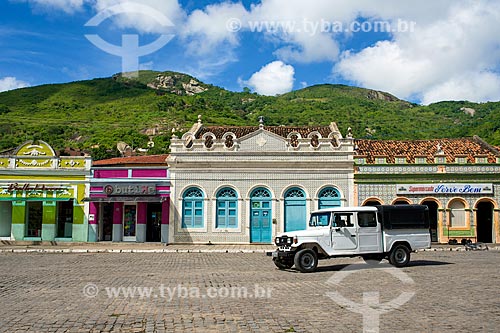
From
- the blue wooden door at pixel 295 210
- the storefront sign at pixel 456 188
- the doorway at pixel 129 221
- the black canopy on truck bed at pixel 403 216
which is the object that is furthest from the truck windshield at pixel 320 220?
the doorway at pixel 129 221

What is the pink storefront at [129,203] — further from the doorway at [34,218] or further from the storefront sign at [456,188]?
the storefront sign at [456,188]

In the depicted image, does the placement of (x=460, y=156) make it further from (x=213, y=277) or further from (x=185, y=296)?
(x=185, y=296)

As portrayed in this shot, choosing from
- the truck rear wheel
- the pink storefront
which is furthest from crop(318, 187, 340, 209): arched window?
the truck rear wheel

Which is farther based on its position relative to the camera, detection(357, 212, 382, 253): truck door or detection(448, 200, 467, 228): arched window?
detection(448, 200, 467, 228): arched window

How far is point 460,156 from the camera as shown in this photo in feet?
89.4

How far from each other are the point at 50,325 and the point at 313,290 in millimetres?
5805

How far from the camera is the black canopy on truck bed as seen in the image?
16.2 m

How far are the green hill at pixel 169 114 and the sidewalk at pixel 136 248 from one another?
24.1 m

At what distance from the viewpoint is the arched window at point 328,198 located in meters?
27.4

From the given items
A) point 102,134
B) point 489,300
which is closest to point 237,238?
point 489,300

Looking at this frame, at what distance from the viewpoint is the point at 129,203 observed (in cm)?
2842

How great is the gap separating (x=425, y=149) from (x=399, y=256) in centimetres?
1658

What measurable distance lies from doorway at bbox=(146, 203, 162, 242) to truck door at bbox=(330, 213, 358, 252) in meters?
15.5

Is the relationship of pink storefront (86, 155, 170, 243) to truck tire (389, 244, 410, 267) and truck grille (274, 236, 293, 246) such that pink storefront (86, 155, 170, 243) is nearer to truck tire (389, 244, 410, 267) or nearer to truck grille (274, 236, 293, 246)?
truck grille (274, 236, 293, 246)
